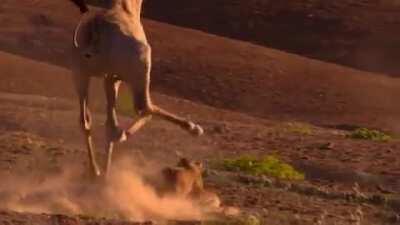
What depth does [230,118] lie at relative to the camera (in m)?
28.6

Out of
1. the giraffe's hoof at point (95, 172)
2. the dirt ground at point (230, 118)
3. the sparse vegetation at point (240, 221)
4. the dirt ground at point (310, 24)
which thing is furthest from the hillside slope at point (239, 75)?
the sparse vegetation at point (240, 221)

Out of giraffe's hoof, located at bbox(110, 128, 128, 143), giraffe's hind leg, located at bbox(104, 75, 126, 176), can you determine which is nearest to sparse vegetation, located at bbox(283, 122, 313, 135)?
giraffe's hind leg, located at bbox(104, 75, 126, 176)

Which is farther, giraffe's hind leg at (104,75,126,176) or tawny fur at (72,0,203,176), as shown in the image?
giraffe's hind leg at (104,75,126,176)

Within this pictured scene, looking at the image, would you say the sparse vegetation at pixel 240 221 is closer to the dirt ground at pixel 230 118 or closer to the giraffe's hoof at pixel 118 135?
the dirt ground at pixel 230 118

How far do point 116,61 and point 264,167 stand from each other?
4231 millimetres

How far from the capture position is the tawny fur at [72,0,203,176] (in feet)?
40.8

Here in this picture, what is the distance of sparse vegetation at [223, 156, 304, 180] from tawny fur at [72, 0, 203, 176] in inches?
Answer: 116

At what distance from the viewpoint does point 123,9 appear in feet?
43.4

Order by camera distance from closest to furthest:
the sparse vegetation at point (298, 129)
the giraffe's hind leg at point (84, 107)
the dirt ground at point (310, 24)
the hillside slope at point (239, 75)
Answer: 1. the giraffe's hind leg at point (84, 107)
2. the sparse vegetation at point (298, 129)
3. the hillside slope at point (239, 75)
4. the dirt ground at point (310, 24)

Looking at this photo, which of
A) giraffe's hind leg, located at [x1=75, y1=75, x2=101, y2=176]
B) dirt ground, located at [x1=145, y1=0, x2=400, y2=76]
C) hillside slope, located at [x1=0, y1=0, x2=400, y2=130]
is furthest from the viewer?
dirt ground, located at [x1=145, y1=0, x2=400, y2=76]

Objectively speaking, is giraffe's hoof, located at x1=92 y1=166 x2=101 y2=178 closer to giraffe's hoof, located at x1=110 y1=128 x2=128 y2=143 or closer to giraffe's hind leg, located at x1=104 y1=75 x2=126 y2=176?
giraffe's hind leg, located at x1=104 y1=75 x2=126 y2=176

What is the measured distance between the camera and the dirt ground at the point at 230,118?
553 inches

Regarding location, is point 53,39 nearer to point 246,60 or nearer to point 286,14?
point 246,60

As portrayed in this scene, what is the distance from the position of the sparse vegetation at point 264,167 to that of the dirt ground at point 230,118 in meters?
0.30
